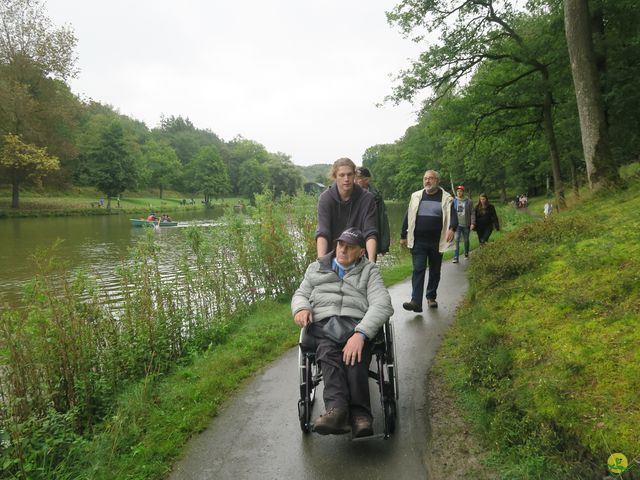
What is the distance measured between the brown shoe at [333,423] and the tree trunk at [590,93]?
9.23 metres

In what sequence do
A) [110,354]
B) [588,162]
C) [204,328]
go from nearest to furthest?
[110,354] < [204,328] < [588,162]

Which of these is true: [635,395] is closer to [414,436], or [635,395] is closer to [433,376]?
[414,436]

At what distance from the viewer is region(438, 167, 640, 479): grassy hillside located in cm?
243

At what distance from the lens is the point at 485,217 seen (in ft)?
36.9

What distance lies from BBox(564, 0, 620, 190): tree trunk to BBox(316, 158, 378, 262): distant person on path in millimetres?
7872

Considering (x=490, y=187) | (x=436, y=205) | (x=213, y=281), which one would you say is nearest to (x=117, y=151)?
(x=490, y=187)

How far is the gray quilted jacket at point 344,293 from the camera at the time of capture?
335 cm

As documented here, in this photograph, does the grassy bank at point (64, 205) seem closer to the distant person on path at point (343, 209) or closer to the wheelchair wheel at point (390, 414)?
the distant person on path at point (343, 209)

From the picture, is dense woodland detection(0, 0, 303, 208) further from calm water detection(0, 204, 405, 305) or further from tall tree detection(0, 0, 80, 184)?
calm water detection(0, 204, 405, 305)

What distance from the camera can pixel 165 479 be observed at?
3051mm

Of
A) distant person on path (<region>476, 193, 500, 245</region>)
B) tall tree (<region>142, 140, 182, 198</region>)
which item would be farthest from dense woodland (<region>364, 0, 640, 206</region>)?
tall tree (<region>142, 140, 182, 198</region>)

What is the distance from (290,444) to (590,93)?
10212 millimetres

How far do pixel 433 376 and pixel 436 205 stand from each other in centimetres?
269

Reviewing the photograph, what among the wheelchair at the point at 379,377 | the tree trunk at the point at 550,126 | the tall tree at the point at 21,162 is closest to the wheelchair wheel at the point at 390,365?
the wheelchair at the point at 379,377
